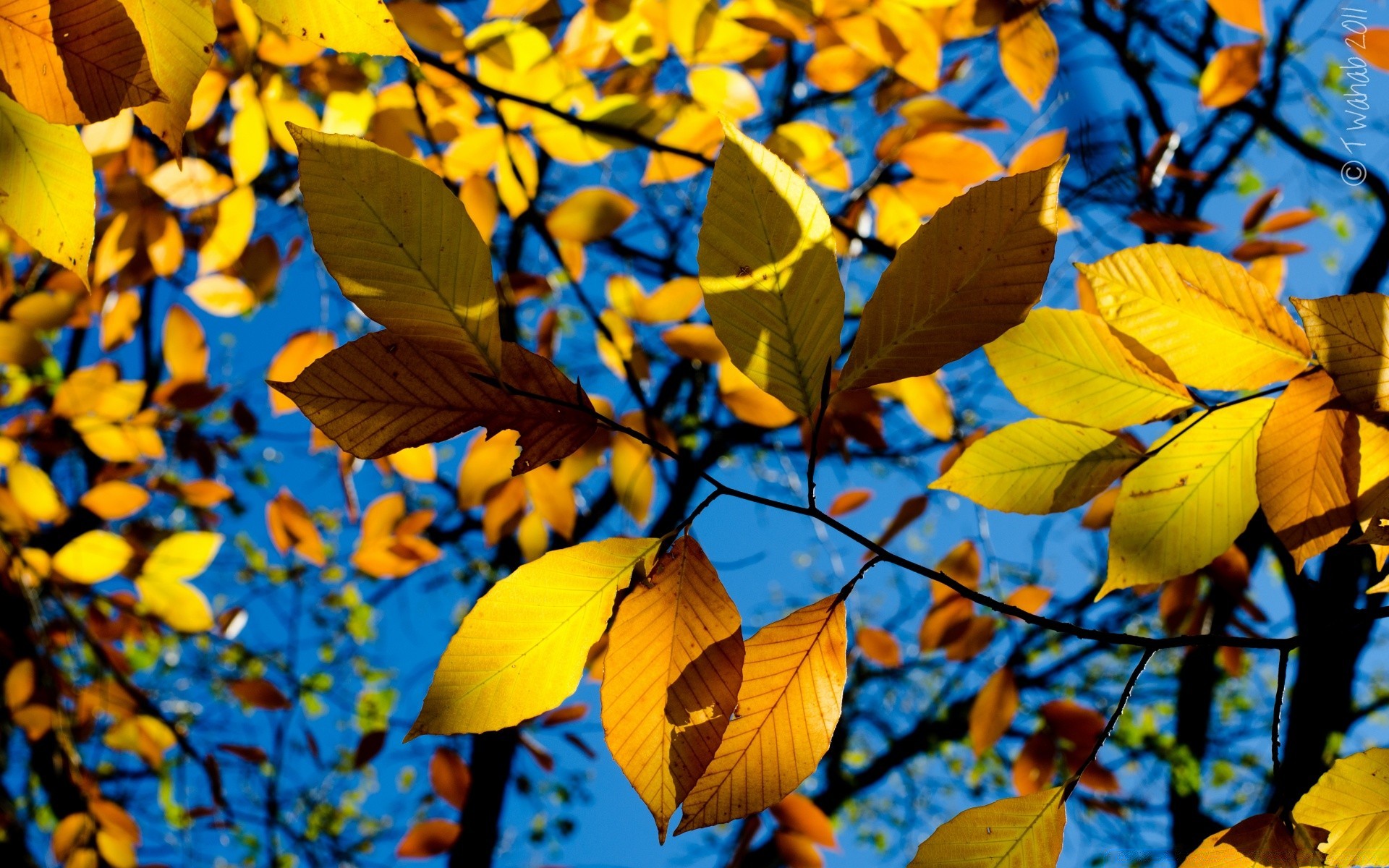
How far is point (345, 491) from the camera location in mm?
1181

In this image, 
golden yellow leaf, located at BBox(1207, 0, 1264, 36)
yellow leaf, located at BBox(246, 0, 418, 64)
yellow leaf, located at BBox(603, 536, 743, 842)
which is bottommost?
→ yellow leaf, located at BBox(603, 536, 743, 842)

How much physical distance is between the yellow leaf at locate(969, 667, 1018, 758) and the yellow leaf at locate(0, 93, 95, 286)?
105 centimetres

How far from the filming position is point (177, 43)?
0.35 meters

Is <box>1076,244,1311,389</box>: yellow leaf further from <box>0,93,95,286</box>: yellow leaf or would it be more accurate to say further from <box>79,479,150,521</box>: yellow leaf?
<box>79,479,150,521</box>: yellow leaf

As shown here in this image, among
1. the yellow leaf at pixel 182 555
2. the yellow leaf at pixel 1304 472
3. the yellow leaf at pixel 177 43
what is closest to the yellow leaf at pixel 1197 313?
the yellow leaf at pixel 1304 472

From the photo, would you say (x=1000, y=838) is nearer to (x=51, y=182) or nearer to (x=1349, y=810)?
(x=1349, y=810)

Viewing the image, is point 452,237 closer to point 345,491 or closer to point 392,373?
A: point 392,373

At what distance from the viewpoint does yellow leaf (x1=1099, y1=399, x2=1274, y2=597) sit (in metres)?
0.39

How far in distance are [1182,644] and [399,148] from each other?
2.99 ft

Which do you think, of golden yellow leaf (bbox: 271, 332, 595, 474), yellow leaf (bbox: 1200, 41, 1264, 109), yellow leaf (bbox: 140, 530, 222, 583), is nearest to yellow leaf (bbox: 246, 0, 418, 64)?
golden yellow leaf (bbox: 271, 332, 595, 474)

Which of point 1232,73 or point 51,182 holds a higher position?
point 1232,73

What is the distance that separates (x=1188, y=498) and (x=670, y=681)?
275mm

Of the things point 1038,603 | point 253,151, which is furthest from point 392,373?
point 1038,603

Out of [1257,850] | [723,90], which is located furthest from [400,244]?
[723,90]
